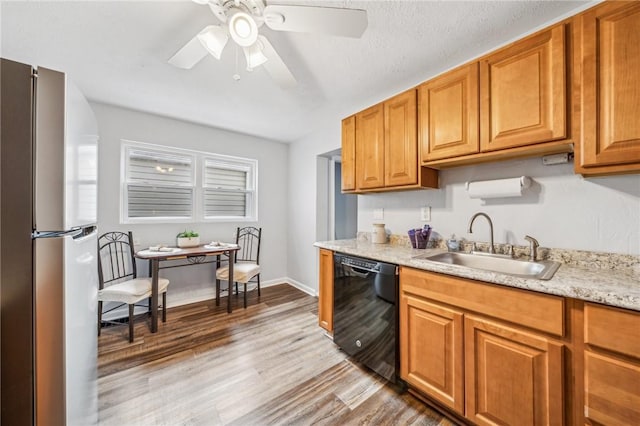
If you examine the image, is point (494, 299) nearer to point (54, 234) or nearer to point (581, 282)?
point (581, 282)

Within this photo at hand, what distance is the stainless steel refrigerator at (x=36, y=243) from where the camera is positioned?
69 centimetres

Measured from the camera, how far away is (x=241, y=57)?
A: 1.91 meters

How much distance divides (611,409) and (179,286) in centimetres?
374

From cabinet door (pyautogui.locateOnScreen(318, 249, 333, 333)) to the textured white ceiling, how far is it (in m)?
1.65

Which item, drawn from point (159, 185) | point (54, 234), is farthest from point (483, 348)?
point (159, 185)

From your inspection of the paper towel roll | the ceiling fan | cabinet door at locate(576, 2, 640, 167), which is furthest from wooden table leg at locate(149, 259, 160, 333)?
cabinet door at locate(576, 2, 640, 167)

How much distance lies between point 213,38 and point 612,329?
2290mm

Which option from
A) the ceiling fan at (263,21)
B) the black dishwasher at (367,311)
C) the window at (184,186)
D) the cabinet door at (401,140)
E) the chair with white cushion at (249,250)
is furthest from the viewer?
the chair with white cushion at (249,250)

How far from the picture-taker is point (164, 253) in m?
2.68

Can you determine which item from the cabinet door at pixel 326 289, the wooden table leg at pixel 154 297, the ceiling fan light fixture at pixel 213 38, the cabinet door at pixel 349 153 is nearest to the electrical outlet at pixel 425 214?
the cabinet door at pixel 349 153

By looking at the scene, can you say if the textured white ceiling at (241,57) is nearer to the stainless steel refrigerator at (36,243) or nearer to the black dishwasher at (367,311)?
the stainless steel refrigerator at (36,243)

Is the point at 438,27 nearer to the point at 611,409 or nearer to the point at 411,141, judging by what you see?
the point at 411,141

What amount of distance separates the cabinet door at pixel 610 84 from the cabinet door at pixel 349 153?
159cm

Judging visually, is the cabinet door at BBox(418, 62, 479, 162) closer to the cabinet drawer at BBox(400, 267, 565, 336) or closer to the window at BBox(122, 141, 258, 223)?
the cabinet drawer at BBox(400, 267, 565, 336)
